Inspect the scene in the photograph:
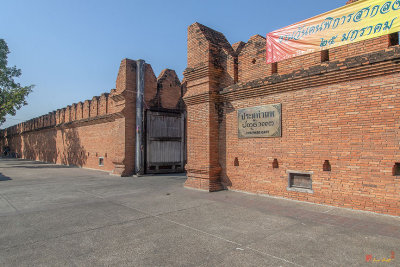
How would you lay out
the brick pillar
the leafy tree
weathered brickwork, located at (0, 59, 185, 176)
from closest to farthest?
the brick pillar < weathered brickwork, located at (0, 59, 185, 176) < the leafy tree

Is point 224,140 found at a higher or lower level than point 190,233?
higher

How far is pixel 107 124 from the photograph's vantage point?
628 inches

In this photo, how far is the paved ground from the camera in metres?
3.54

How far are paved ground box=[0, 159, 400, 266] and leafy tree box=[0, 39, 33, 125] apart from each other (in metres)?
19.5

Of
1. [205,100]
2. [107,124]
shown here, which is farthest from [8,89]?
[205,100]

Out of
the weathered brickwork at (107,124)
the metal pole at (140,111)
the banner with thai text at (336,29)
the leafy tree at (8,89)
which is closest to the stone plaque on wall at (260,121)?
the banner with thai text at (336,29)

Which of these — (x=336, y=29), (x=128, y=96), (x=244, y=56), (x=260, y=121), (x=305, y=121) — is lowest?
(x=305, y=121)

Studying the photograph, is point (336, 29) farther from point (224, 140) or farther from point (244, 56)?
point (224, 140)

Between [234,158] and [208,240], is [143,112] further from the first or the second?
[208,240]

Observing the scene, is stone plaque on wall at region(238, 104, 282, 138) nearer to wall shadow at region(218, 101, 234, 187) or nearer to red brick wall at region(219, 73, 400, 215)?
red brick wall at region(219, 73, 400, 215)

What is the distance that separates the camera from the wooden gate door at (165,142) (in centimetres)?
1372

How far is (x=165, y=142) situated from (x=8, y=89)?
1959 centimetres

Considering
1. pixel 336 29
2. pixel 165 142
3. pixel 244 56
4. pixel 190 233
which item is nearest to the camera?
pixel 190 233

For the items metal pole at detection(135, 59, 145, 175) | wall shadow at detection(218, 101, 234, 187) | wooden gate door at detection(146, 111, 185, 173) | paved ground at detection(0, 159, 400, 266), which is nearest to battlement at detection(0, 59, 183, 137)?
metal pole at detection(135, 59, 145, 175)
